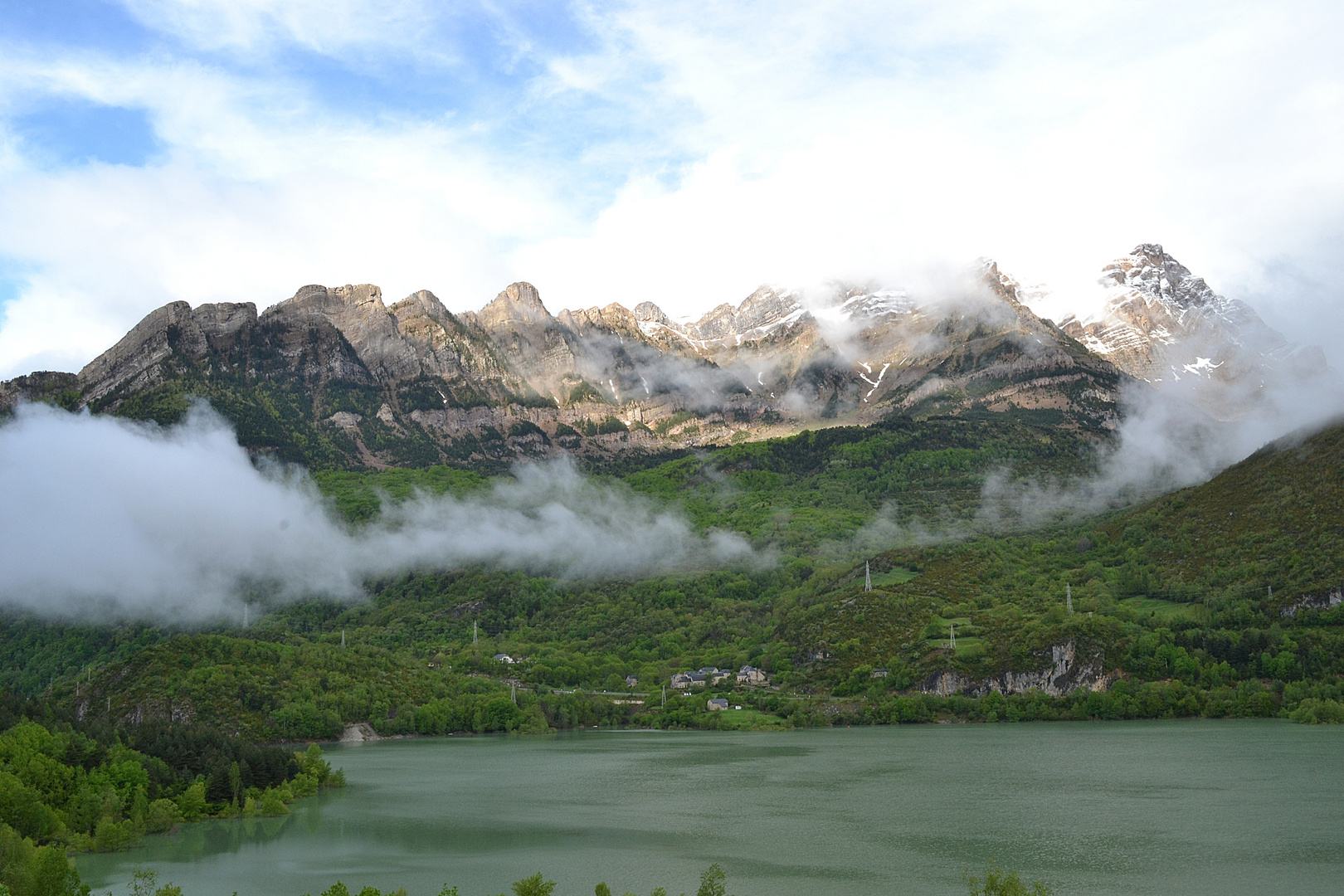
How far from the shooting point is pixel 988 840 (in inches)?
2613

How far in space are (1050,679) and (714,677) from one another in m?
52.6

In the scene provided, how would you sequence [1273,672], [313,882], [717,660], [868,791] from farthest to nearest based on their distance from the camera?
1. [717,660]
2. [1273,672]
3. [868,791]
4. [313,882]

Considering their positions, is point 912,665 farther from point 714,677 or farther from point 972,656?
point 714,677

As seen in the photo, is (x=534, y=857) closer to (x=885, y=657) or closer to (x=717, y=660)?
(x=885, y=657)

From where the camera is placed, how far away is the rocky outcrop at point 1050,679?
139000 mm

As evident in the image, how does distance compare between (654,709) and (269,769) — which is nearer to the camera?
(269,769)

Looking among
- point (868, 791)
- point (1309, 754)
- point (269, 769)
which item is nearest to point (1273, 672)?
point (1309, 754)

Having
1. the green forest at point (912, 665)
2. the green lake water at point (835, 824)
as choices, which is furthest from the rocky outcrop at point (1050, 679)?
the green lake water at point (835, 824)

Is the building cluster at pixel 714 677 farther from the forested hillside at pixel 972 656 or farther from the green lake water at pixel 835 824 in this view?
the green lake water at pixel 835 824

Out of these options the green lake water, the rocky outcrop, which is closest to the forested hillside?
the rocky outcrop

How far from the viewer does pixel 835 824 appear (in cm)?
7319

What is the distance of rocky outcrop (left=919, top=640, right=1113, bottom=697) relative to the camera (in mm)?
139000

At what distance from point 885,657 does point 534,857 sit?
9614cm

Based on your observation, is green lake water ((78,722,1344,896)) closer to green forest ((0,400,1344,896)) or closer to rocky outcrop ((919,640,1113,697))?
green forest ((0,400,1344,896))
